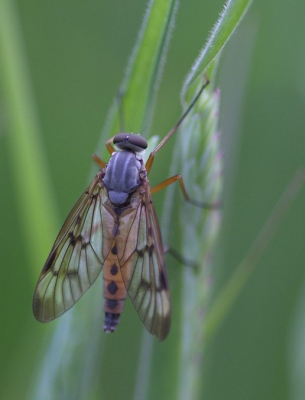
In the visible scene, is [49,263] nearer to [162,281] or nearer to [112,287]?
[112,287]

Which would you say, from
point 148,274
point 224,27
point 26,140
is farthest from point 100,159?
point 224,27

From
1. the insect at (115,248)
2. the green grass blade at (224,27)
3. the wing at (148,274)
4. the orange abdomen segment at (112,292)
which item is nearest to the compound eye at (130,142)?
the insect at (115,248)

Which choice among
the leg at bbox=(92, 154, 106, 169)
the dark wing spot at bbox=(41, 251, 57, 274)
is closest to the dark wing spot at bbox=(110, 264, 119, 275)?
the dark wing spot at bbox=(41, 251, 57, 274)

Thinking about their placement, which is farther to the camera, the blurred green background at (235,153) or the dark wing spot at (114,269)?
the blurred green background at (235,153)

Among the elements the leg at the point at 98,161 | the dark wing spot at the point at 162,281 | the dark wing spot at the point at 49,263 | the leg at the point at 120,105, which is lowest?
the dark wing spot at the point at 162,281

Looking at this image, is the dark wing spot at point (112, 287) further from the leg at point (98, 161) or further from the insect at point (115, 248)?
the leg at point (98, 161)

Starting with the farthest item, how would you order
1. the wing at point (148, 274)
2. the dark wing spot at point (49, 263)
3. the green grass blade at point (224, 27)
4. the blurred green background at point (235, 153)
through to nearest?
the blurred green background at point (235, 153)
the dark wing spot at point (49, 263)
the wing at point (148, 274)
the green grass blade at point (224, 27)

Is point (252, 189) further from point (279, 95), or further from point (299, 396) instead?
point (299, 396)

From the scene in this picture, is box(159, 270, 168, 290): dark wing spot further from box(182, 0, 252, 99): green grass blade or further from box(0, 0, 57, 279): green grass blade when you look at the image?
box(182, 0, 252, 99): green grass blade
